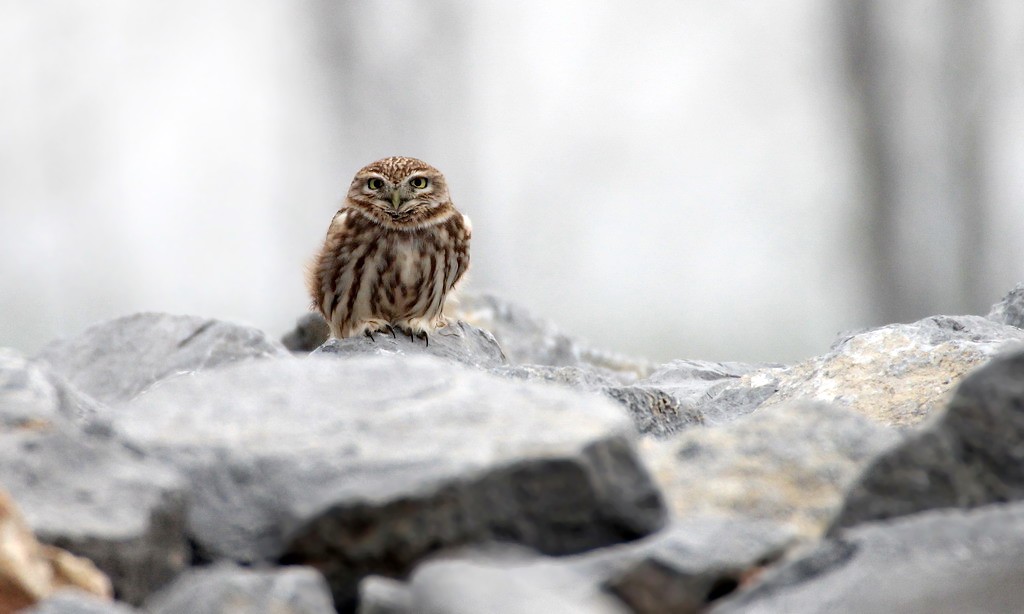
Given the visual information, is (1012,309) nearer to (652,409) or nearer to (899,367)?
(899,367)

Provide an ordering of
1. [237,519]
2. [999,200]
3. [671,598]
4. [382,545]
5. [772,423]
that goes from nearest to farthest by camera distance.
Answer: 1. [671,598]
2. [382,545]
3. [237,519]
4. [772,423]
5. [999,200]

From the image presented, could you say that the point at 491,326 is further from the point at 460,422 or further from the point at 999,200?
the point at 999,200

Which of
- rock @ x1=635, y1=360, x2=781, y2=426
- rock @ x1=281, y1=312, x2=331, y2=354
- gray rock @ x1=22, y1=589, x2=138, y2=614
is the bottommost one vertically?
rock @ x1=281, y1=312, x2=331, y2=354

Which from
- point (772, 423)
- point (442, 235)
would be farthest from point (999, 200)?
point (772, 423)

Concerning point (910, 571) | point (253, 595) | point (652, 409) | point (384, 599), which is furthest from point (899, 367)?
point (253, 595)

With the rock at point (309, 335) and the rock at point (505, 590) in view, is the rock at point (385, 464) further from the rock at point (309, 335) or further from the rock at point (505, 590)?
the rock at point (309, 335)

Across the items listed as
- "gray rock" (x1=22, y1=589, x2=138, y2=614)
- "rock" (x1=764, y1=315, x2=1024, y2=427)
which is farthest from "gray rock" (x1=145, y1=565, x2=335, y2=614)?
"rock" (x1=764, y1=315, x2=1024, y2=427)

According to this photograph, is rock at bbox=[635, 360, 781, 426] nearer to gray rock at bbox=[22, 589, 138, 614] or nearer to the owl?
the owl
